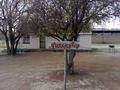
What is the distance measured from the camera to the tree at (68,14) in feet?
35.5

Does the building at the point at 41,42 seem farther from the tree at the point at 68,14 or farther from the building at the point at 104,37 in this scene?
the building at the point at 104,37

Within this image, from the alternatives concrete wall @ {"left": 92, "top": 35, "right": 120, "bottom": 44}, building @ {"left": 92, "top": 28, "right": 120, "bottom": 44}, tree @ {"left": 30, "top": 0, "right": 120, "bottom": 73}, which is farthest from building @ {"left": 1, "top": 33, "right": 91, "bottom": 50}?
concrete wall @ {"left": 92, "top": 35, "right": 120, "bottom": 44}

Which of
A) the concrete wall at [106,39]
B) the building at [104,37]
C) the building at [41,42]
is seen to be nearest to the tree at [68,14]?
the building at [41,42]

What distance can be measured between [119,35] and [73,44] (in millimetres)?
43751

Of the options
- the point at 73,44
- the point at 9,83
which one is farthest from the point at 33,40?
the point at 73,44

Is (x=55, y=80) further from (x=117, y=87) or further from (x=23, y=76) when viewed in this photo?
(x=117, y=87)

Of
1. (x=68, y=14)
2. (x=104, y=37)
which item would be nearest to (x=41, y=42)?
(x=68, y=14)

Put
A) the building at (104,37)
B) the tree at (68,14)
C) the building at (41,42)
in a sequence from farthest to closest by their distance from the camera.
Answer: the building at (104,37) → the building at (41,42) → the tree at (68,14)

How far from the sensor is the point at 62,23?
36.7 feet

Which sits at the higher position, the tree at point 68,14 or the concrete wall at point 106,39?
the tree at point 68,14

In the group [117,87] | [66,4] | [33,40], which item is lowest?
[117,87]

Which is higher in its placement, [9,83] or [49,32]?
[49,32]

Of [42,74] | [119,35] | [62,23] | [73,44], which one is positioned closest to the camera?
[73,44]

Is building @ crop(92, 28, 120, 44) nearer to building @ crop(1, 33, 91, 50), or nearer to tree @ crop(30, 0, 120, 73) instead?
building @ crop(1, 33, 91, 50)
